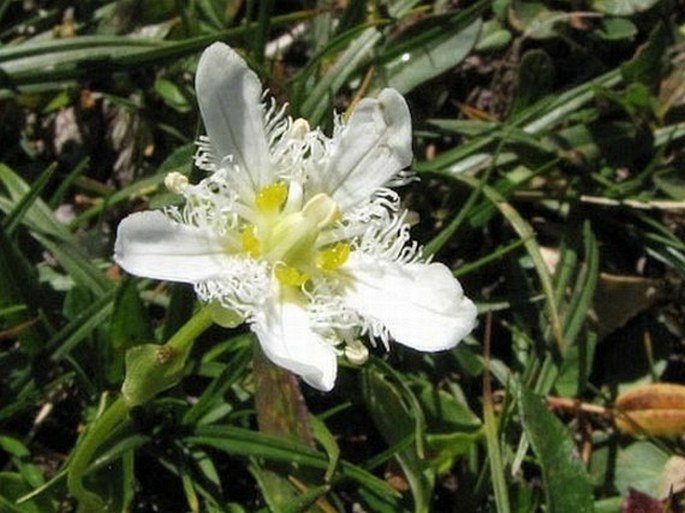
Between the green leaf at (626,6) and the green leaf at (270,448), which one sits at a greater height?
the green leaf at (626,6)

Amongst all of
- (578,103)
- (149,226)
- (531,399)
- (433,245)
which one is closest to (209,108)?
(149,226)

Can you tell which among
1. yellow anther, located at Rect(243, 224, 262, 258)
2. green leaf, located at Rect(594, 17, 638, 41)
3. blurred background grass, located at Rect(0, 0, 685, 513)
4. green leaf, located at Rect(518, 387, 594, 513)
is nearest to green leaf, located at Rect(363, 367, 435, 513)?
blurred background grass, located at Rect(0, 0, 685, 513)

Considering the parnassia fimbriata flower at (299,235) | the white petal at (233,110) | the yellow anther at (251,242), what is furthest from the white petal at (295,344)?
the white petal at (233,110)

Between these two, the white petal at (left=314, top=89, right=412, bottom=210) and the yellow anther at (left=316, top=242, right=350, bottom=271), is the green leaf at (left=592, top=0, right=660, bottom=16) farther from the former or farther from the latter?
the yellow anther at (left=316, top=242, right=350, bottom=271)

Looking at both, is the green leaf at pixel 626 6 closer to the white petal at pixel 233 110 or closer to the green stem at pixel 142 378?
the white petal at pixel 233 110

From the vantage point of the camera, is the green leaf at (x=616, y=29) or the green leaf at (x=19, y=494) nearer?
the green leaf at (x=19, y=494)

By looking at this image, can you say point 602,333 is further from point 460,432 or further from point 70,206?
point 70,206
